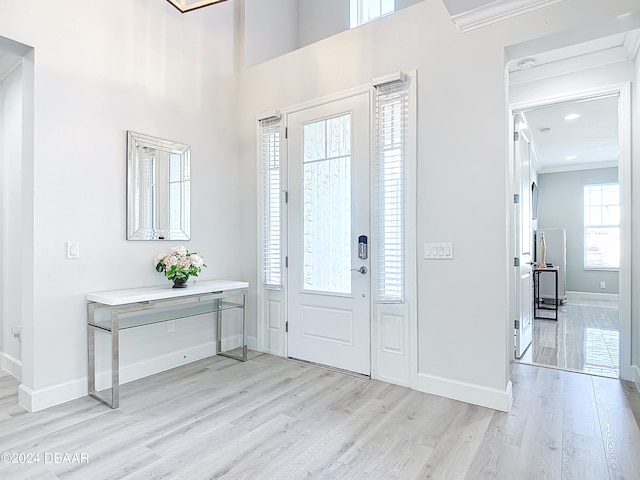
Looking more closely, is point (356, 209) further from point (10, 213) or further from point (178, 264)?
point (10, 213)

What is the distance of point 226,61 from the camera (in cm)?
405

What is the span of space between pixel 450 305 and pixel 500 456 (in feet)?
3.39

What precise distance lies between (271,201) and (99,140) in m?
1.58

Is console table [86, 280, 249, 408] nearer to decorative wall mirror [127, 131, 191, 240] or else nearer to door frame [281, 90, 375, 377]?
decorative wall mirror [127, 131, 191, 240]

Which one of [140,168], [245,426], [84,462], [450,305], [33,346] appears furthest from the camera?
[140,168]

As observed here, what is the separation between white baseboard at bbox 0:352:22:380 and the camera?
3295 mm

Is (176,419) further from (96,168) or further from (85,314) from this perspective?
(96,168)

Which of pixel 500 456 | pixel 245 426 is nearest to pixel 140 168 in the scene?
pixel 245 426

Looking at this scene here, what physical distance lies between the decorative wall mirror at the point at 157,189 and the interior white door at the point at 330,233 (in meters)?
1.00

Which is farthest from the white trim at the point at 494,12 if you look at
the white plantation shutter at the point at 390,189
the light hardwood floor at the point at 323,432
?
the light hardwood floor at the point at 323,432

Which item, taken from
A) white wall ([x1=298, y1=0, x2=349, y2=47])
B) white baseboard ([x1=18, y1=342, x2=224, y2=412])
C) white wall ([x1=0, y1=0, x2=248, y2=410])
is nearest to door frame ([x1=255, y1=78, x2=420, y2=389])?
white wall ([x1=0, y1=0, x2=248, y2=410])

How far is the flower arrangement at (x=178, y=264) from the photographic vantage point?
3223 millimetres

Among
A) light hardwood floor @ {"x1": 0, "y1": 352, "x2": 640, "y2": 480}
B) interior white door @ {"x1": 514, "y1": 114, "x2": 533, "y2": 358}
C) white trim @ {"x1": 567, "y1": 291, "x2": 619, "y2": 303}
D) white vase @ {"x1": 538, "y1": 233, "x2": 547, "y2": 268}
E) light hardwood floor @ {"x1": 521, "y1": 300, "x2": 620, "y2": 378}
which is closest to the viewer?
light hardwood floor @ {"x1": 0, "y1": 352, "x2": 640, "y2": 480}

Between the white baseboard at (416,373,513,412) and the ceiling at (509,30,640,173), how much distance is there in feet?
8.62
